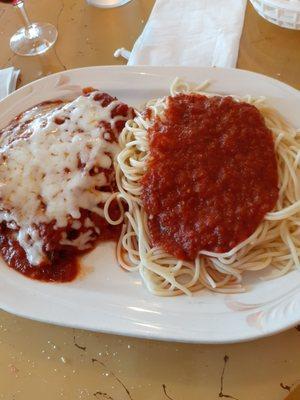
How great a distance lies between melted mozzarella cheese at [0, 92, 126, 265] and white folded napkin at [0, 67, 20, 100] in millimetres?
641

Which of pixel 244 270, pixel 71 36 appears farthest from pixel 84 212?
pixel 71 36

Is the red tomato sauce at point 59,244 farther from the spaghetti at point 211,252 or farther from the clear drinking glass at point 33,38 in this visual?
the clear drinking glass at point 33,38

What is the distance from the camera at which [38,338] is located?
1955mm

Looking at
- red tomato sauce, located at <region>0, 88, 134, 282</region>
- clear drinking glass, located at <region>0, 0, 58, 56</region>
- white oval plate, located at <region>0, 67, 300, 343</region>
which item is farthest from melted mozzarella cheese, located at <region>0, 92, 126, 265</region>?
clear drinking glass, located at <region>0, 0, 58, 56</region>

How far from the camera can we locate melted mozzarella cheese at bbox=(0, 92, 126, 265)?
78.8 inches


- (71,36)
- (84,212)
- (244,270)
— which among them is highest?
(71,36)

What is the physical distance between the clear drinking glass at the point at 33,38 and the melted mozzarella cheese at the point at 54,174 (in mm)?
1030

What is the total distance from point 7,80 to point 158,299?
1.66m

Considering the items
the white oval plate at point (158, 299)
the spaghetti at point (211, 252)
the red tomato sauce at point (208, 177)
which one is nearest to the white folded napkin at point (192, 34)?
the white oval plate at point (158, 299)

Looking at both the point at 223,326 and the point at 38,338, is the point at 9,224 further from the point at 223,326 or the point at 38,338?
the point at 223,326

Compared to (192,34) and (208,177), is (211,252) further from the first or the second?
(192,34)

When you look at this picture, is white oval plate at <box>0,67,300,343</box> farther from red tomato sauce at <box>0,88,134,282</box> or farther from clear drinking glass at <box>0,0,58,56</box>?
clear drinking glass at <box>0,0,58,56</box>

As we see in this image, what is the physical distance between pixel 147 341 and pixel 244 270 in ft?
1.57

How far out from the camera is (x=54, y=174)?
2039mm
